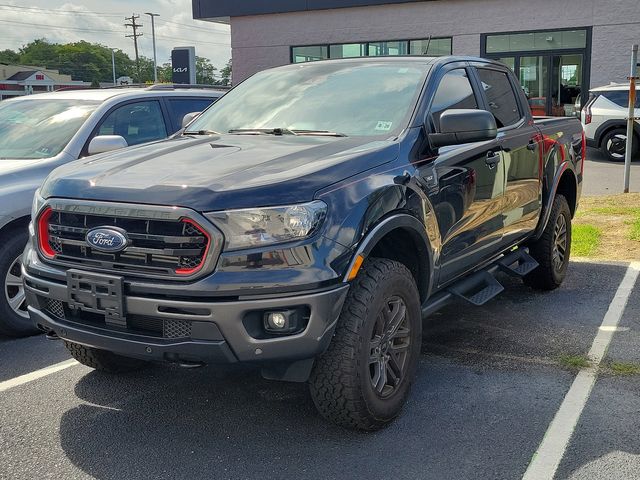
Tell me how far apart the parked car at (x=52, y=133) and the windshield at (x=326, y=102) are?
1.23 m

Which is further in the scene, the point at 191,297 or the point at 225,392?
the point at 225,392

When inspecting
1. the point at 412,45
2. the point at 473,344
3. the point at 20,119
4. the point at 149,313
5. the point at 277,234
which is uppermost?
the point at 412,45

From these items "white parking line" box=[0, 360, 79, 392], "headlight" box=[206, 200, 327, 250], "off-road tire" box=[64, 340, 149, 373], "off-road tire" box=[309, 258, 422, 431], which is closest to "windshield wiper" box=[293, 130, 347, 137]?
"off-road tire" box=[309, 258, 422, 431]

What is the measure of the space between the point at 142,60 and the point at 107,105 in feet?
484

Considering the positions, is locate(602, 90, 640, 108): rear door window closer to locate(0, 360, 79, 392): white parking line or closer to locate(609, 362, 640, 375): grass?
A: locate(609, 362, 640, 375): grass

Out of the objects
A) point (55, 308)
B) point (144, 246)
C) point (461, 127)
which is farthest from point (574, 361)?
point (55, 308)

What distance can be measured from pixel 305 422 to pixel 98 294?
126 cm

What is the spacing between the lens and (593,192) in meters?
11.8

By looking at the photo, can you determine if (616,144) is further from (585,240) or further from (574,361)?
(574,361)

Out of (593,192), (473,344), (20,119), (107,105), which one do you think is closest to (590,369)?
(473,344)

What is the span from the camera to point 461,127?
13.1 feet

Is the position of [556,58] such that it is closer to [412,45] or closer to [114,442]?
[412,45]

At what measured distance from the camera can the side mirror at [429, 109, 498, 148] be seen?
3998 millimetres

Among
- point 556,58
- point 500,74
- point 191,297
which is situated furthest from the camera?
point 556,58
